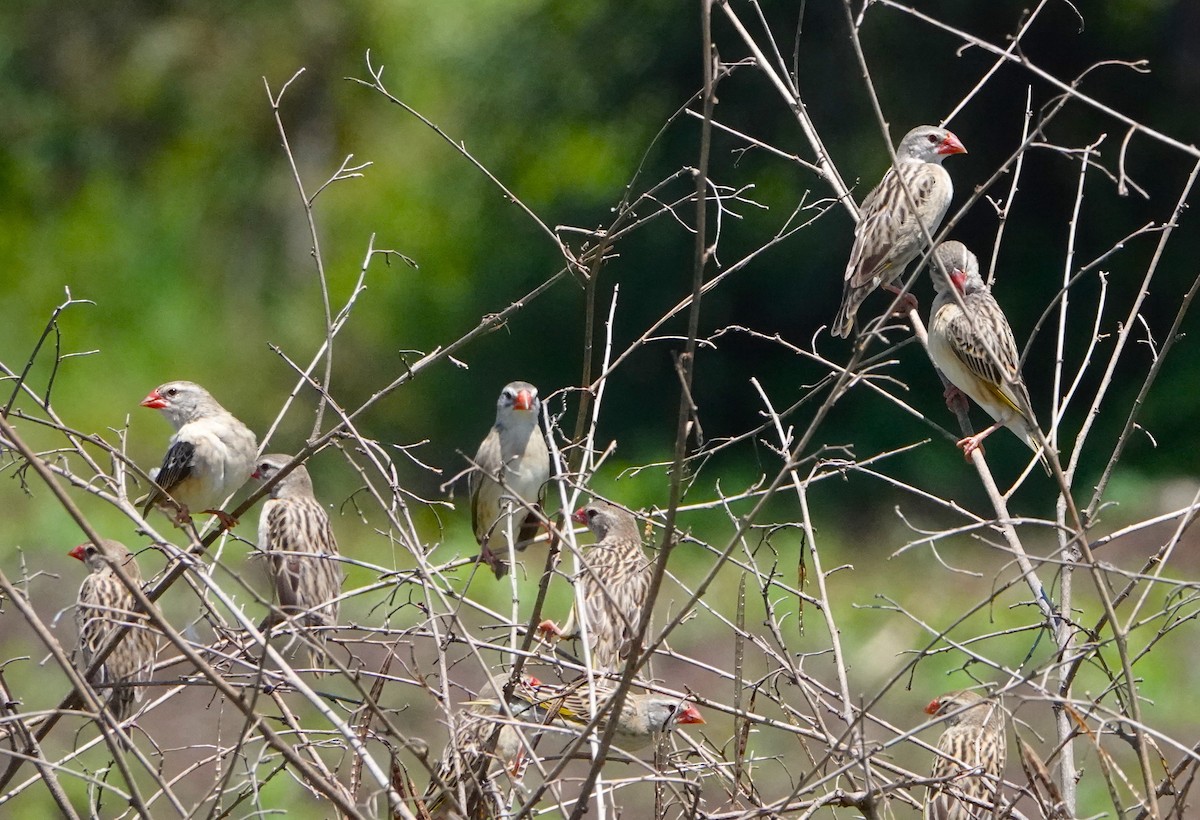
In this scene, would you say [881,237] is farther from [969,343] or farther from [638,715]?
[638,715]

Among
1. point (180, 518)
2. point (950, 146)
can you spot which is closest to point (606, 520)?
point (950, 146)

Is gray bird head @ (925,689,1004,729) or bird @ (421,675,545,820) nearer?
bird @ (421,675,545,820)

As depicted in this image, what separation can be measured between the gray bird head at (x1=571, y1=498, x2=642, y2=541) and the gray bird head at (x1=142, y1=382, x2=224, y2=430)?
1.61 metres

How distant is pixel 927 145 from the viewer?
7.21 metres

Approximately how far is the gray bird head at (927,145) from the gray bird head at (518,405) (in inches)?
82.7

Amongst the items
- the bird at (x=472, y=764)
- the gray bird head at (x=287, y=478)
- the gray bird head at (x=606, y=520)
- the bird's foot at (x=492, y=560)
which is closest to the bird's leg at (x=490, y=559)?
the bird's foot at (x=492, y=560)

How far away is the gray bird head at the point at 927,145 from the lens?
7.07 meters

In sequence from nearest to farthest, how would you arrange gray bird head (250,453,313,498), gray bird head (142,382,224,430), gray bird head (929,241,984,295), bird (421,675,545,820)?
bird (421,675,545,820) → gray bird head (929,241,984,295) → gray bird head (250,453,313,498) → gray bird head (142,382,224,430)

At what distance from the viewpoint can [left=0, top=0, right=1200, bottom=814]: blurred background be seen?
11367mm

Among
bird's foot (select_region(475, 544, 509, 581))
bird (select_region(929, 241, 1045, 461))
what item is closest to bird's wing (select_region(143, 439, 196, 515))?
bird's foot (select_region(475, 544, 509, 581))

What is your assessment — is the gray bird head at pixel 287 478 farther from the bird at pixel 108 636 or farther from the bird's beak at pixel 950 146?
the bird's beak at pixel 950 146

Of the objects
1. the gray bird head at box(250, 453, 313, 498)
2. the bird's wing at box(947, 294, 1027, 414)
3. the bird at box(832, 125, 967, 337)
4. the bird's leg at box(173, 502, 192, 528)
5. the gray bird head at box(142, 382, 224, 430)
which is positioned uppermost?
the bird's leg at box(173, 502, 192, 528)

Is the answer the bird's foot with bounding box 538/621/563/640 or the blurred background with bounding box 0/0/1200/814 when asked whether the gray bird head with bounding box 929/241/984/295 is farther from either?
the blurred background with bounding box 0/0/1200/814

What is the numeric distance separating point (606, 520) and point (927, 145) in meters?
2.27
